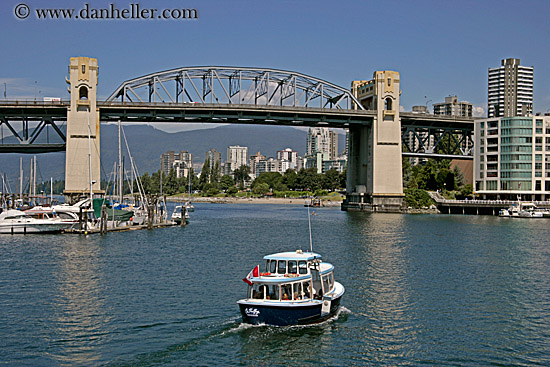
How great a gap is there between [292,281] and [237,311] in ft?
16.1

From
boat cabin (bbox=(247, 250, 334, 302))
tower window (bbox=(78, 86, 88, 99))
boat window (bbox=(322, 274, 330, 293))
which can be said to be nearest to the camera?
boat cabin (bbox=(247, 250, 334, 302))

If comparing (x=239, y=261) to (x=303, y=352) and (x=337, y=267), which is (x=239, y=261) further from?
(x=303, y=352)

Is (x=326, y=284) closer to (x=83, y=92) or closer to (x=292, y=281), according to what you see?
(x=292, y=281)

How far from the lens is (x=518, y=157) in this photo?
128 meters

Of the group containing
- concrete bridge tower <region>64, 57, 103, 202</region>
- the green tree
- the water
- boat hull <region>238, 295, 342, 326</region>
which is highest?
concrete bridge tower <region>64, 57, 103, 202</region>

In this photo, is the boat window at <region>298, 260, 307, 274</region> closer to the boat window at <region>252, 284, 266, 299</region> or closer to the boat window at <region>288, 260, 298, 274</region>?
the boat window at <region>288, 260, 298, 274</region>

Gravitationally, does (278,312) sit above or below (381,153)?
below

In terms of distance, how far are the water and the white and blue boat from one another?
575 millimetres

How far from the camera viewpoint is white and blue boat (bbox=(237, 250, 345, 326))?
28547 millimetres

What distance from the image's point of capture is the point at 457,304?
35375 mm

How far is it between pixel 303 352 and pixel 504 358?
860 centimetres

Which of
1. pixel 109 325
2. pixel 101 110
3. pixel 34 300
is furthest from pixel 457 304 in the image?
pixel 101 110

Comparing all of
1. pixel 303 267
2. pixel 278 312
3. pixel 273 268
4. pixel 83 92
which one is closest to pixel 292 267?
pixel 303 267

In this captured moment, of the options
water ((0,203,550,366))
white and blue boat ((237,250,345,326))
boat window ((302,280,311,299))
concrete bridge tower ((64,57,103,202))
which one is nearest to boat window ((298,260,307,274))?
white and blue boat ((237,250,345,326))
